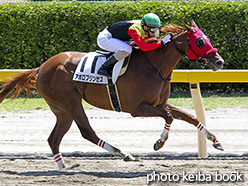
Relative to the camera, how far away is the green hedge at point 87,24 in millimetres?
10875

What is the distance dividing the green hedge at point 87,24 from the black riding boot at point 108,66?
17.9 feet

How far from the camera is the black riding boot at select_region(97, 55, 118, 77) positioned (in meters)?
5.43

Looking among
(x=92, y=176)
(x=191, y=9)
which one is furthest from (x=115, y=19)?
(x=92, y=176)

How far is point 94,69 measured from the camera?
552 cm

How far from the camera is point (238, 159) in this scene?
18.8 feet

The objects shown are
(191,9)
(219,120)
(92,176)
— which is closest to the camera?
(92,176)

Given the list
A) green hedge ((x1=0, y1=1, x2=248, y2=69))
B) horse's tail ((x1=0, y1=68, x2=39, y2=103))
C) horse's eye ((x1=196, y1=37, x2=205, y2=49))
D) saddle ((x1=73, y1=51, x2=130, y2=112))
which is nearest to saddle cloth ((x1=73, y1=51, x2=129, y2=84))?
saddle ((x1=73, y1=51, x2=130, y2=112))

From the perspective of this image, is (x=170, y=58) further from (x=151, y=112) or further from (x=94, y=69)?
(x=94, y=69)

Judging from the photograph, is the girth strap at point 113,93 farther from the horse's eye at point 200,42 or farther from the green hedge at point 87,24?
the green hedge at point 87,24

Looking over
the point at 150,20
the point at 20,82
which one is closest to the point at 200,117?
the point at 150,20

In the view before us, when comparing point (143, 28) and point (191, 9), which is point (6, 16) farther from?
point (143, 28)

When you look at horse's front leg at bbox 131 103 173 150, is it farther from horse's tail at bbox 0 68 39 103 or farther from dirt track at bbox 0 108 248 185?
horse's tail at bbox 0 68 39 103

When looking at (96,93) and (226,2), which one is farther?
(226,2)

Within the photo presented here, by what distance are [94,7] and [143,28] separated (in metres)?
5.81
